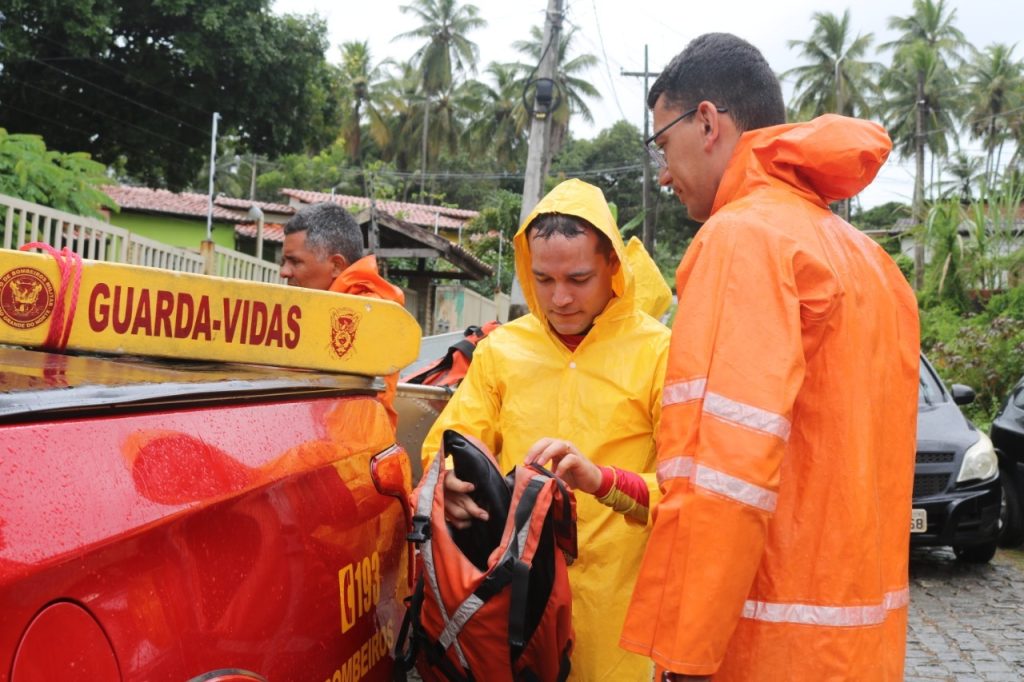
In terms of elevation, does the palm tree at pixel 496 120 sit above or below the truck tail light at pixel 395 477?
above

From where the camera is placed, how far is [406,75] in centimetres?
4944

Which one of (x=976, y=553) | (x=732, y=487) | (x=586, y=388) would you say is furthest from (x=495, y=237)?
(x=732, y=487)

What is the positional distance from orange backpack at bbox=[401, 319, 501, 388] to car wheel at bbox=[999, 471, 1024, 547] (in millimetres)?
4725

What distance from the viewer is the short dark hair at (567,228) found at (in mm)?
2354

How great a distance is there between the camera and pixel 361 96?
4844 centimetres

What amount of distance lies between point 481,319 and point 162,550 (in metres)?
25.2

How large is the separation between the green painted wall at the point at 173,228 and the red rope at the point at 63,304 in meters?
22.7

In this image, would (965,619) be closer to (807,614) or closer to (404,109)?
(807,614)

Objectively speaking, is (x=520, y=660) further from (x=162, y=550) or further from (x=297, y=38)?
(x=297, y=38)

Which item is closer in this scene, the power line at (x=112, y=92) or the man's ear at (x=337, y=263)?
the man's ear at (x=337, y=263)

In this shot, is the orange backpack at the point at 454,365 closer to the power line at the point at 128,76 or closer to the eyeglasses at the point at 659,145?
the eyeglasses at the point at 659,145

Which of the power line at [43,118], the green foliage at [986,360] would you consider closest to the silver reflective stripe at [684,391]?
the green foliage at [986,360]

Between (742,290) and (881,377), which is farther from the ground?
(742,290)

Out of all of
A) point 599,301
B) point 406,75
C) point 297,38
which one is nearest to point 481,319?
point 297,38
